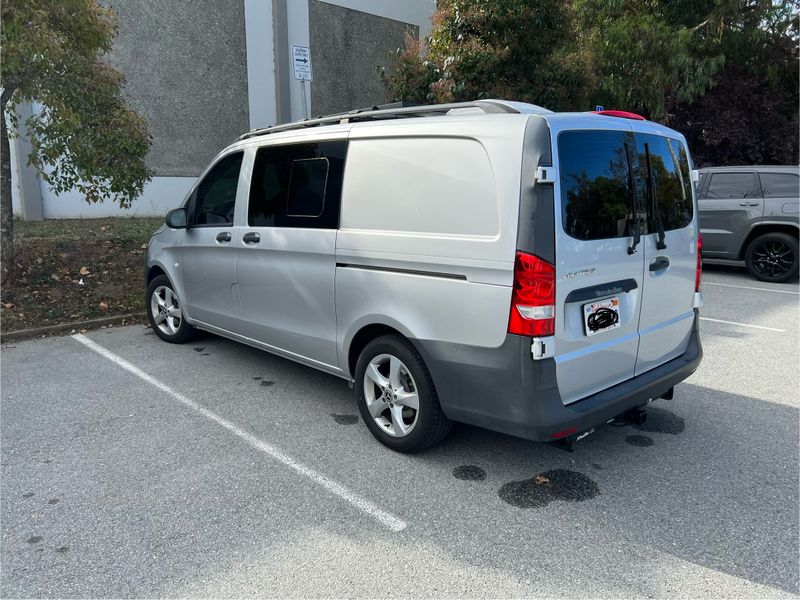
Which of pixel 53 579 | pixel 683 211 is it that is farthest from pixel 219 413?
pixel 683 211

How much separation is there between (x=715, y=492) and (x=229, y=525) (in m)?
2.58

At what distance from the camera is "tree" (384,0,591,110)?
955 cm

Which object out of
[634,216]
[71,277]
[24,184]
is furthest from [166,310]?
[24,184]

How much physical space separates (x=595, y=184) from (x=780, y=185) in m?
8.44

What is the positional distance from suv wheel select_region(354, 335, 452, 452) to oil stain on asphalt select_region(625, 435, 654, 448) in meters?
1.27

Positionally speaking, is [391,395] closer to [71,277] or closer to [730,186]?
[71,277]

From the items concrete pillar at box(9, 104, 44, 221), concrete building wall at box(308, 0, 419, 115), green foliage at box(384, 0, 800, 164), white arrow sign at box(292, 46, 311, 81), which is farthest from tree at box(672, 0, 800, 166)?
concrete pillar at box(9, 104, 44, 221)

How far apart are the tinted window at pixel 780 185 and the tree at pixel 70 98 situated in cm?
944

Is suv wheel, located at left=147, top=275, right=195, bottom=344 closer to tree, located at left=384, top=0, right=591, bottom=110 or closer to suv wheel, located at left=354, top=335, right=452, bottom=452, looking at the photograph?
suv wheel, located at left=354, top=335, right=452, bottom=452

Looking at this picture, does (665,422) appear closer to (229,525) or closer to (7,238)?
(229,525)

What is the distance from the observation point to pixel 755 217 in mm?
9977

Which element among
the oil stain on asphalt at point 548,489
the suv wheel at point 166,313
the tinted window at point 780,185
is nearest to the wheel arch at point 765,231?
the tinted window at point 780,185

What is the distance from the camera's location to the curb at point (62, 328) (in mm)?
6352

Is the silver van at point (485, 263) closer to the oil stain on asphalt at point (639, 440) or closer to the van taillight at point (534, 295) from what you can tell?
the van taillight at point (534, 295)
